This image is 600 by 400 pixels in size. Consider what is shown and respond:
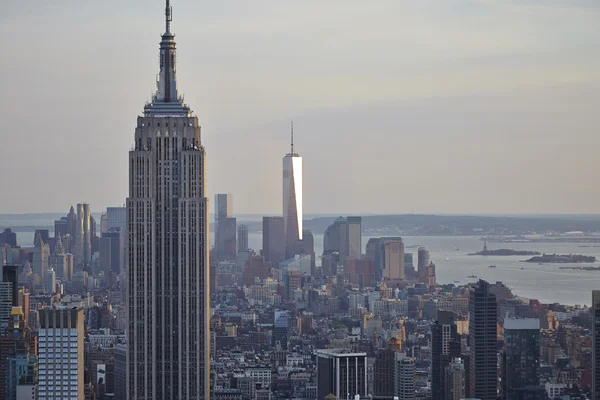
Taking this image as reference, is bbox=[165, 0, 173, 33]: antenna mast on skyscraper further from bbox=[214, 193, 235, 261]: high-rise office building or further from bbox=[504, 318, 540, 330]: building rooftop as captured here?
bbox=[504, 318, 540, 330]: building rooftop

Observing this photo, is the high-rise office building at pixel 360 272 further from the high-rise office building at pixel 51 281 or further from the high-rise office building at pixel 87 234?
the high-rise office building at pixel 51 281

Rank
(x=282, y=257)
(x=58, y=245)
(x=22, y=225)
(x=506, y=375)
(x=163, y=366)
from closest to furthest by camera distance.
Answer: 1. (x=163, y=366)
2. (x=506, y=375)
3. (x=22, y=225)
4. (x=58, y=245)
5. (x=282, y=257)

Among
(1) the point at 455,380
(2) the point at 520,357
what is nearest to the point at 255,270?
(1) the point at 455,380

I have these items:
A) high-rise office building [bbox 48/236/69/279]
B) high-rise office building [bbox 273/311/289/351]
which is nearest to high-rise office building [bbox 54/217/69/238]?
high-rise office building [bbox 48/236/69/279]

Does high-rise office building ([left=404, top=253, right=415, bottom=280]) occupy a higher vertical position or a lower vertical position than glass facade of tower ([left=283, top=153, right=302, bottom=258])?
lower

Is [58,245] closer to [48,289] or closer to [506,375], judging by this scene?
[48,289]

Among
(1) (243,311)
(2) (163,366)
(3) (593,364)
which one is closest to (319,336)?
(1) (243,311)
